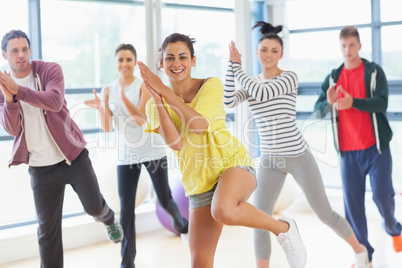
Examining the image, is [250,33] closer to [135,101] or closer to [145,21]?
[145,21]

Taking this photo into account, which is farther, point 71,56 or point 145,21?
point 71,56

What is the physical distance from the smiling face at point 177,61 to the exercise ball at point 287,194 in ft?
8.60

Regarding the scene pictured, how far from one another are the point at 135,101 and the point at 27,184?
153 cm

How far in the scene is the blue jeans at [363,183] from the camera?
3.61 meters

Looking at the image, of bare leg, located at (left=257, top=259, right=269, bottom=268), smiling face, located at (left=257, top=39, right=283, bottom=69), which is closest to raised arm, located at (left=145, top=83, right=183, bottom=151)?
smiling face, located at (left=257, top=39, right=283, bottom=69)

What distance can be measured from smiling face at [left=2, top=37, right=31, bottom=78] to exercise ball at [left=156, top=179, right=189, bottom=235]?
1.79 m

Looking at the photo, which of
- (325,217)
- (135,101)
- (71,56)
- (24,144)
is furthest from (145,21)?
(325,217)

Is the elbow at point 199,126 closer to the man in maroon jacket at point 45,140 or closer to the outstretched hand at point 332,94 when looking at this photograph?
the man in maroon jacket at point 45,140

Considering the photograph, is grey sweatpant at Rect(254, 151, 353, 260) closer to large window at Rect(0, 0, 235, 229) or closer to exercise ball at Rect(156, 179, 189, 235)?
exercise ball at Rect(156, 179, 189, 235)

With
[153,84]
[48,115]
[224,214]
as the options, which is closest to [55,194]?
[48,115]

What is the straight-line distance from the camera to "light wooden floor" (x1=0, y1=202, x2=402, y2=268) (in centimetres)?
396

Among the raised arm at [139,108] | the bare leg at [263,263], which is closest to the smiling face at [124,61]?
the raised arm at [139,108]

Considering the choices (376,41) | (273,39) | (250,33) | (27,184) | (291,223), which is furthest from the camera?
(250,33)

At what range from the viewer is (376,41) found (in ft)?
16.6
